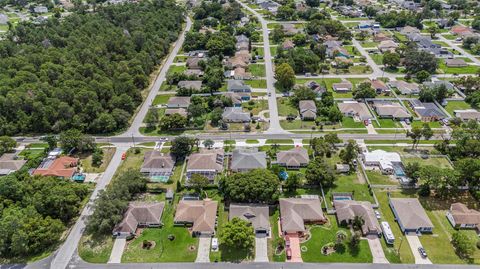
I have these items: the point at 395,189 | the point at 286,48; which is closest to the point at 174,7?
the point at 286,48

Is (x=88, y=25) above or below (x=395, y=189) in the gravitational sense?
above

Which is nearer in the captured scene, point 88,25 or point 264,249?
point 264,249

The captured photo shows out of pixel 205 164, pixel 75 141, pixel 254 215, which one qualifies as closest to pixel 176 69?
pixel 75 141

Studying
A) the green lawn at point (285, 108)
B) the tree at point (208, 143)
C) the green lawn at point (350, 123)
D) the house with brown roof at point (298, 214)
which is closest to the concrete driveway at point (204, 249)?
the house with brown roof at point (298, 214)

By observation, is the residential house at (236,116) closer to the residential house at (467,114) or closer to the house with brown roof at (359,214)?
the house with brown roof at (359,214)

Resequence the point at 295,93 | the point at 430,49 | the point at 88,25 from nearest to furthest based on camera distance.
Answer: the point at 295,93 < the point at 430,49 < the point at 88,25

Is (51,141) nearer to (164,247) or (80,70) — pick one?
(80,70)

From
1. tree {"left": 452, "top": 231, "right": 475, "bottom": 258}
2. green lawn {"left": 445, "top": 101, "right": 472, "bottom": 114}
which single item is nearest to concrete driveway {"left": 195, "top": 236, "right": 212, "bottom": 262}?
tree {"left": 452, "top": 231, "right": 475, "bottom": 258}

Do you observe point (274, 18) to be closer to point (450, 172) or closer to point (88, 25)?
point (88, 25)
